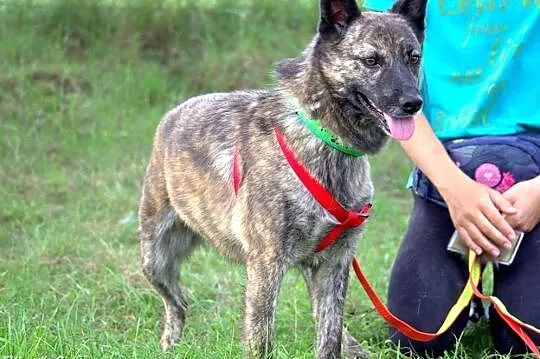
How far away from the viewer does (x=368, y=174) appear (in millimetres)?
3637

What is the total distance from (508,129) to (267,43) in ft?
16.4

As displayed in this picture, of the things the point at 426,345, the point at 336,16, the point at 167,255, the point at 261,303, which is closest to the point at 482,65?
the point at 336,16

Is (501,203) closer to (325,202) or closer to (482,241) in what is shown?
(482,241)

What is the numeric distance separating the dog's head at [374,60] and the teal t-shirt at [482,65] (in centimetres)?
59

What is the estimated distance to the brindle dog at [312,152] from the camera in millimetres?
3312

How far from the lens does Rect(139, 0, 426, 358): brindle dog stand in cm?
331

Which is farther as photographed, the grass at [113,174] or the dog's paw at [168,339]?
the grass at [113,174]

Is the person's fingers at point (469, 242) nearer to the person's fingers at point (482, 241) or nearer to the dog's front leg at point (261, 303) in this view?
the person's fingers at point (482, 241)

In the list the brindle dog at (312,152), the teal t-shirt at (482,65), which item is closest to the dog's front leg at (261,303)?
the brindle dog at (312,152)

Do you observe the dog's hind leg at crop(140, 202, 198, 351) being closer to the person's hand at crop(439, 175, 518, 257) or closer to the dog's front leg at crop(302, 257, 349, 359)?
the dog's front leg at crop(302, 257, 349, 359)

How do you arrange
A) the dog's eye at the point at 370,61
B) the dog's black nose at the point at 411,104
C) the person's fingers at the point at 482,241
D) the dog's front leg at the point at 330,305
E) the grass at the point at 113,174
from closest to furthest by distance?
the dog's black nose at the point at 411,104, the dog's eye at the point at 370,61, the dog's front leg at the point at 330,305, the person's fingers at the point at 482,241, the grass at the point at 113,174

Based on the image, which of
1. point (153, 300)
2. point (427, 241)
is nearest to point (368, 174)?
point (427, 241)

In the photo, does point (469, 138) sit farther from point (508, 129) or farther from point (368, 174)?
point (368, 174)

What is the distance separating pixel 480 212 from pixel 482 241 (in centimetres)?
11
